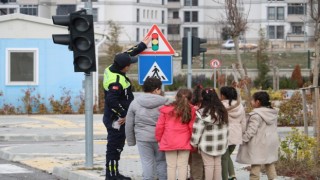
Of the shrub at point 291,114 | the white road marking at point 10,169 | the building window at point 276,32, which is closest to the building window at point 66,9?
the building window at point 276,32

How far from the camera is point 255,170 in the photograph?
505 inches

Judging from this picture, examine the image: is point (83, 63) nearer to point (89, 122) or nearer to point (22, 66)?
point (89, 122)

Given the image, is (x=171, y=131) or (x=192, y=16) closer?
(x=171, y=131)

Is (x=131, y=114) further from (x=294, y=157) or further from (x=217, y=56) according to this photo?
(x=217, y=56)

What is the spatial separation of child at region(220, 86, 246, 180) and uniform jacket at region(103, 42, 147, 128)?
1.51 metres

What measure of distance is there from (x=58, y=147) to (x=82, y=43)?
6815mm

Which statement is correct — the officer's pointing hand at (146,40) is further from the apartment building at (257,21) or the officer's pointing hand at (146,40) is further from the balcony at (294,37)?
the balcony at (294,37)

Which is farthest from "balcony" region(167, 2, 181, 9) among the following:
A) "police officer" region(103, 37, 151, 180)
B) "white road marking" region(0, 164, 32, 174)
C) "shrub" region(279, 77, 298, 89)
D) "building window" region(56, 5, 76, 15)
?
"police officer" region(103, 37, 151, 180)

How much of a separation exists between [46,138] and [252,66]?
128 feet

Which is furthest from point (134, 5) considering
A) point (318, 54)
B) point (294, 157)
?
point (294, 157)

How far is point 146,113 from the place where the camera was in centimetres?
1247

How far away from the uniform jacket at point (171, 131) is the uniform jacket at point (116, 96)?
122 cm

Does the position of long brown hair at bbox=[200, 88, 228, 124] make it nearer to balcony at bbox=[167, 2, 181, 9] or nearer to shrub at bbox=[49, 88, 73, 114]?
shrub at bbox=[49, 88, 73, 114]

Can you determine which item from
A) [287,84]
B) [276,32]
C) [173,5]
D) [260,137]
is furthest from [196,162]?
[173,5]
